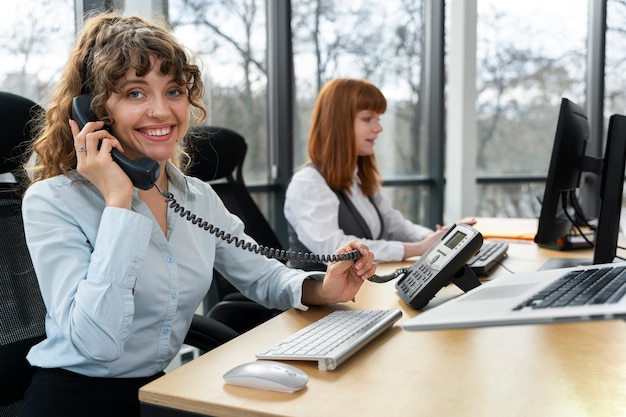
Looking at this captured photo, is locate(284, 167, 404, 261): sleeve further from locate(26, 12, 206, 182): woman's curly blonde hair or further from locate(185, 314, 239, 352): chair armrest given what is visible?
locate(26, 12, 206, 182): woman's curly blonde hair

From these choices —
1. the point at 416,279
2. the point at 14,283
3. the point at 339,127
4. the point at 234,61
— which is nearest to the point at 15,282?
the point at 14,283

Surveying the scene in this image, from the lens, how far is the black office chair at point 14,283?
121 cm

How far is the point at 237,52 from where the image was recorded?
3.21 meters

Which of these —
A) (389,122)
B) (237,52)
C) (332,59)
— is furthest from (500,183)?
(237,52)

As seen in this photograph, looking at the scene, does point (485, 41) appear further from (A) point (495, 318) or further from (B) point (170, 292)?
(A) point (495, 318)

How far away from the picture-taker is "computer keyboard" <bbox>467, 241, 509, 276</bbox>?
1.65m

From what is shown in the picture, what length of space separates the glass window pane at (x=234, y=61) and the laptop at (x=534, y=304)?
7.42 ft

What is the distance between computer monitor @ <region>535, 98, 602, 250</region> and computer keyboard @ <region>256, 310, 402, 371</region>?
59 cm

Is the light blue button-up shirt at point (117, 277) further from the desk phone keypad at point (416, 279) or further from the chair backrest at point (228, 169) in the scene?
the chair backrest at point (228, 169)

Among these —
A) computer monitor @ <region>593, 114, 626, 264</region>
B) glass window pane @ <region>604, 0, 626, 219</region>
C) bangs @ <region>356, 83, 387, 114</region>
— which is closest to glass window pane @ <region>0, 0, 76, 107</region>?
bangs @ <region>356, 83, 387, 114</region>

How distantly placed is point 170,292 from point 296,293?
27 cm

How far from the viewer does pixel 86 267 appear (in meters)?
1.08

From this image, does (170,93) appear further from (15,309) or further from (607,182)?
(607,182)

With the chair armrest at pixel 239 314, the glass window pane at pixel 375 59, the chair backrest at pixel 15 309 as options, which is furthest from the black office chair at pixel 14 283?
the glass window pane at pixel 375 59
